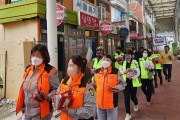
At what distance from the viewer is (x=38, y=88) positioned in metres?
2.33

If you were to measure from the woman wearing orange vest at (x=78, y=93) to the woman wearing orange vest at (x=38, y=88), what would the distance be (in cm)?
40

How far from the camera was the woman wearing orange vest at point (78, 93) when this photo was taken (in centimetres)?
194

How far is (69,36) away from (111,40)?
644cm

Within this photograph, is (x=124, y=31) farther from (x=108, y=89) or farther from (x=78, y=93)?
(x=78, y=93)

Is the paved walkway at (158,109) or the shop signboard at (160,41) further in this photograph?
the shop signboard at (160,41)

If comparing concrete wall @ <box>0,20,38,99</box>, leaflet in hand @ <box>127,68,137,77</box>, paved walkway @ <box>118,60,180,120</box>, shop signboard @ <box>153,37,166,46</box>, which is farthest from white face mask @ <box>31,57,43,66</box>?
shop signboard @ <box>153,37,166,46</box>

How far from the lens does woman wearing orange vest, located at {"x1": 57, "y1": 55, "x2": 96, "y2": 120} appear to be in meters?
→ 1.94

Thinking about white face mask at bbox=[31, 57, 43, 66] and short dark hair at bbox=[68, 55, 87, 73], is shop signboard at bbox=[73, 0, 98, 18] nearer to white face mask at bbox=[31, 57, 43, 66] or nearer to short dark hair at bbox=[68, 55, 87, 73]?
white face mask at bbox=[31, 57, 43, 66]

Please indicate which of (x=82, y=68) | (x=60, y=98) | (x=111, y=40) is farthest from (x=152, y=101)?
(x=111, y=40)

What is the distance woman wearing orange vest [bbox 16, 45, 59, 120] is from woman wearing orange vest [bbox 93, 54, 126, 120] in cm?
105

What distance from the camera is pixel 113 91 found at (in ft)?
10.3

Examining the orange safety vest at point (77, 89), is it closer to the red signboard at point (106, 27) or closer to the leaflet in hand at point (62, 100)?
the leaflet in hand at point (62, 100)

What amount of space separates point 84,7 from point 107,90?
27.5 feet

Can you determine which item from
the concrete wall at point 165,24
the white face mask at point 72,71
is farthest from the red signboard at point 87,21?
the concrete wall at point 165,24
